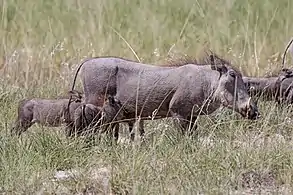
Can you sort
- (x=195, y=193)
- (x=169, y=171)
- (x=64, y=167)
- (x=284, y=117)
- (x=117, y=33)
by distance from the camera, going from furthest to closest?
(x=117, y=33)
(x=284, y=117)
(x=64, y=167)
(x=169, y=171)
(x=195, y=193)

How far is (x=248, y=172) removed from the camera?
13.6 ft

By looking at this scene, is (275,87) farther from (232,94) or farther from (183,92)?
(183,92)

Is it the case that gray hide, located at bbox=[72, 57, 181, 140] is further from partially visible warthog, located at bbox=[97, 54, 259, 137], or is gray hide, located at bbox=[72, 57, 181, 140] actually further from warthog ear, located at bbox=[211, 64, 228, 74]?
warthog ear, located at bbox=[211, 64, 228, 74]

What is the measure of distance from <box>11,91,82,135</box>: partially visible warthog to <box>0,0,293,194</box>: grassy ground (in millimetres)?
96

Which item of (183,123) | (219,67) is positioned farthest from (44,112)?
(219,67)

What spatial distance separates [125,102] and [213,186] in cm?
146

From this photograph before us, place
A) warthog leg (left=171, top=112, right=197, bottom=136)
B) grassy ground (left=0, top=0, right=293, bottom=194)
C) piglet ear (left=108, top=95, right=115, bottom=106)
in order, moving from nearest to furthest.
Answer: grassy ground (left=0, top=0, right=293, bottom=194) → warthog leg (left=171, top=112, right=197, bottom=136) → piglet ear (left=108, top=95, right=115, bottom=106)

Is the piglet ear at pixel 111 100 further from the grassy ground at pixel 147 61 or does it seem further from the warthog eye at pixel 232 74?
the warthog eye at pixel 232 74

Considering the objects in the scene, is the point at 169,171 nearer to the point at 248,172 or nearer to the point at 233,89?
the point at 248,172

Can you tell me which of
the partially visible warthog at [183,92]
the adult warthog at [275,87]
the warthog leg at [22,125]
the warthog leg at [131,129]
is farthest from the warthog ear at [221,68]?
the warthog leg at [22,125]

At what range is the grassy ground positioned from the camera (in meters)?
3.97

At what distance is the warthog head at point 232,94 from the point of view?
4992 mm

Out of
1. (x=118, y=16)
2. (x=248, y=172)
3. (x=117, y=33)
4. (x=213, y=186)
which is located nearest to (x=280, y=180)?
(x=248, y=172)

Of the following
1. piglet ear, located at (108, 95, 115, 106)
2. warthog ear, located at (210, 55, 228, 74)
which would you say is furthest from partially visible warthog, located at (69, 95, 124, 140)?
warthog ear, located at (210, 55, 228, 74)
